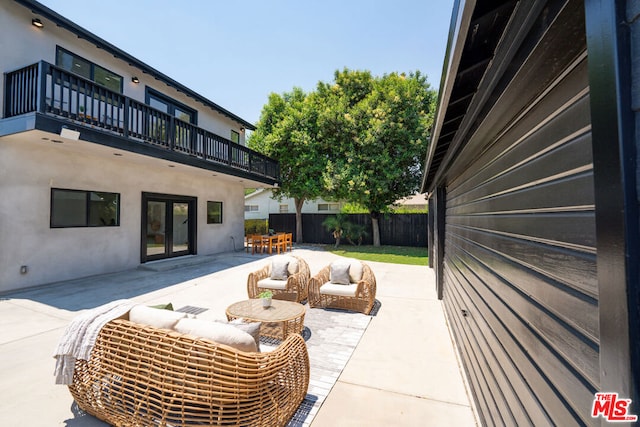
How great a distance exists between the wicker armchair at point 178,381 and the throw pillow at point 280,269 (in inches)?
116

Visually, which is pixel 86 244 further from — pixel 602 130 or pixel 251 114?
pixel 251 114

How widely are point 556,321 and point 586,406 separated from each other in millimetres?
298

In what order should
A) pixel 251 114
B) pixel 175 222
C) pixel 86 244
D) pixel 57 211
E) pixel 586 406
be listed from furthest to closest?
pixel 251 114, pixel 175 222, pixel 86 244, pixel 57 211, pixel 586 406

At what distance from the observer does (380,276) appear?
7.32 metres

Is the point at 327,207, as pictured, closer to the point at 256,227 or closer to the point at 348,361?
the point at 256,227

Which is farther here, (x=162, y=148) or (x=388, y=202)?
(x=388, y=202)

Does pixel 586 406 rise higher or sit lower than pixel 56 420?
higher

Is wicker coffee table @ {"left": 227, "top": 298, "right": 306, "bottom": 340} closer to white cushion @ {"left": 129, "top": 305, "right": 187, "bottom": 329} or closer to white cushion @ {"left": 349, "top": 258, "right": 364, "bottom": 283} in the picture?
white cushion @ {"left": 129, "top": 305, "right": 187, "bottom": 329}

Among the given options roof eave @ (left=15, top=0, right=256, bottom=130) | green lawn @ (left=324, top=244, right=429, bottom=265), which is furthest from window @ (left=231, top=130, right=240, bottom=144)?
green lawn @ (left=324, top=244, right=429, bottom=265)

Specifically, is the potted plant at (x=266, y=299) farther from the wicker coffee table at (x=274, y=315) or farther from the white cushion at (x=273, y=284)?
the white cushion at (x=273, y=284)

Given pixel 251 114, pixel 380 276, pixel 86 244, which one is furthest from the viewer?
pixel 251 114

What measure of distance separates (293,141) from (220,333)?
11.9 metres

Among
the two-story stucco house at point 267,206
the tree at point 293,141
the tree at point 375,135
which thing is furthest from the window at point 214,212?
the two-story stucco house at point 267,206

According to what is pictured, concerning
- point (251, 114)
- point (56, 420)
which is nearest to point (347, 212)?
point (251, 114)
